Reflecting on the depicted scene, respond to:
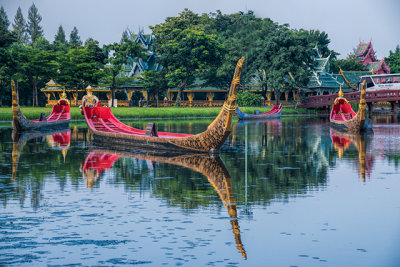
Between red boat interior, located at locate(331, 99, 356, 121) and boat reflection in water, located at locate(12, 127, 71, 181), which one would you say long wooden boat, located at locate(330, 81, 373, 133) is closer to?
red boat interior, located at locate(331, 99, 356, 121)

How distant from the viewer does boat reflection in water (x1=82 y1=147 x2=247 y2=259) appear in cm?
1215

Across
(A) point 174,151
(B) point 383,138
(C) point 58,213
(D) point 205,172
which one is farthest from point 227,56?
(C) point 58,213

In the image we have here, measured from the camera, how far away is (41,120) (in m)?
35.8

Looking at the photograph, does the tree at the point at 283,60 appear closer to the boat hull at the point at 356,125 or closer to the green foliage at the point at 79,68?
the green foliage at the point at 79,68

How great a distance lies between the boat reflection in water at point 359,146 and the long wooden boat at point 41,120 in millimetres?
16518

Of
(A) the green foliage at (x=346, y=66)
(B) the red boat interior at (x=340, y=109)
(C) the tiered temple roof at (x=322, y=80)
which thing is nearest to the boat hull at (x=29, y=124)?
(B) the red boat interior at (x=340, y=109)

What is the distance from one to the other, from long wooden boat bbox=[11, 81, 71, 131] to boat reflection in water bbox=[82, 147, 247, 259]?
384 inches

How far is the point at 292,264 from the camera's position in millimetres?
7957

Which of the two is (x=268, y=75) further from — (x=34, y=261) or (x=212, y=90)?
(x=34, y=261)

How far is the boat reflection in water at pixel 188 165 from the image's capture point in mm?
12148

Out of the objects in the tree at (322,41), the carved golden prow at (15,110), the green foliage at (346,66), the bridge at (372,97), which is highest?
the tree at (322,41)

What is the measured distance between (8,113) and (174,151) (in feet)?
87.3

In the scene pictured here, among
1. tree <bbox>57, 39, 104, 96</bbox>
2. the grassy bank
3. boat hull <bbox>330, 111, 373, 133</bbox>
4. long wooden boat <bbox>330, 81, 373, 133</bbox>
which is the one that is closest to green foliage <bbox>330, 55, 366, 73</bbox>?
the grassy bank

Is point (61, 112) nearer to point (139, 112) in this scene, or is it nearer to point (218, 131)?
point (139, 112)
